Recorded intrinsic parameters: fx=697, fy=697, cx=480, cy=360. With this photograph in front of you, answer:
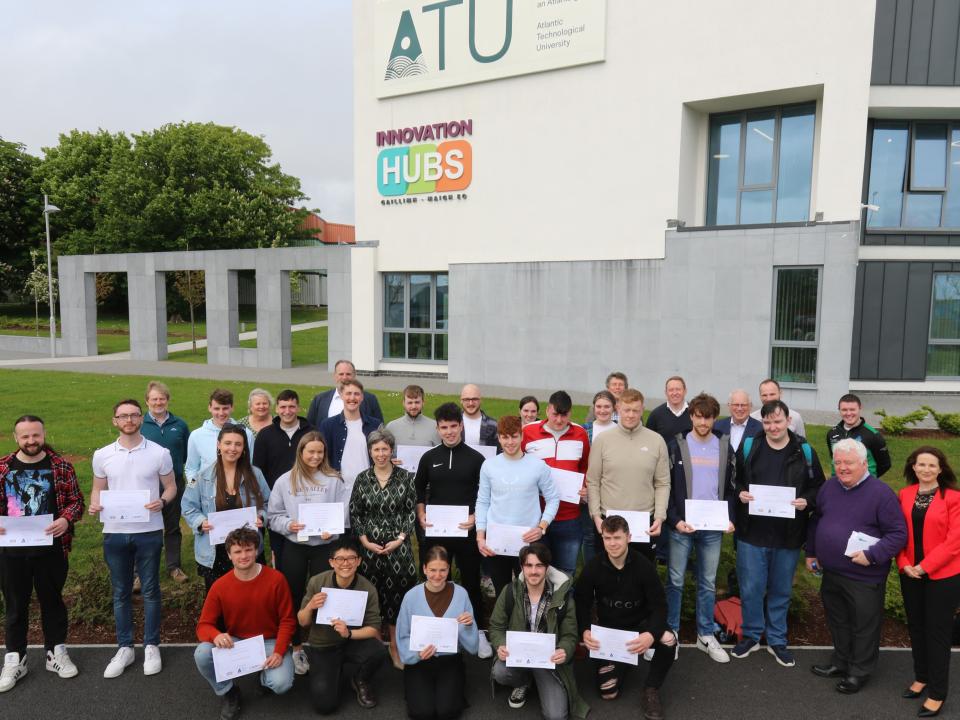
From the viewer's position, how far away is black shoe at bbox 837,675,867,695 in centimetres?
559

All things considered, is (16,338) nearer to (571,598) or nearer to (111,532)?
(111,532)

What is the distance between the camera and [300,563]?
6.12 metres

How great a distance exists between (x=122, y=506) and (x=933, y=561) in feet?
20.9

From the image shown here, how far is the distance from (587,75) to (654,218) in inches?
173

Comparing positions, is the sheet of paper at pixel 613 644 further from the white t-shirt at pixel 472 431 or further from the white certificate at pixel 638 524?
the white t-shirt at pixel 472 431

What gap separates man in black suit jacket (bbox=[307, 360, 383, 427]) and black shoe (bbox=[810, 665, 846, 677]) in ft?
15.4

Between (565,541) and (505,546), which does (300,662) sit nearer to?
(505,546)

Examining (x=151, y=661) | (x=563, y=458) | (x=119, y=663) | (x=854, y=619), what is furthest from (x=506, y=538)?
(x=119, y=663)

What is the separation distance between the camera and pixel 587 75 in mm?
18953

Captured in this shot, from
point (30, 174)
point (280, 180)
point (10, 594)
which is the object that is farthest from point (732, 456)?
point (30, 174)

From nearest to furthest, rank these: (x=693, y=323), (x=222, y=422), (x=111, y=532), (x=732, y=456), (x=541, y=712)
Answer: (x=541, y=712)
(x=111, y=532)
(x=732, y=456)
(x=222, y=422)
(x=693, y=323)

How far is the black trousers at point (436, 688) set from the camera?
5227mm

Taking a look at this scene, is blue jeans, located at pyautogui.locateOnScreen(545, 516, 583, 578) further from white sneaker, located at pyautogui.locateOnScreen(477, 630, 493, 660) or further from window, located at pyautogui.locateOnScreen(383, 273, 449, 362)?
window, located at pyautogui.locateOnScreen(383, 273, 449, 362)

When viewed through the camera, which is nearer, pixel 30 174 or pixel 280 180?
pixel 30 174
